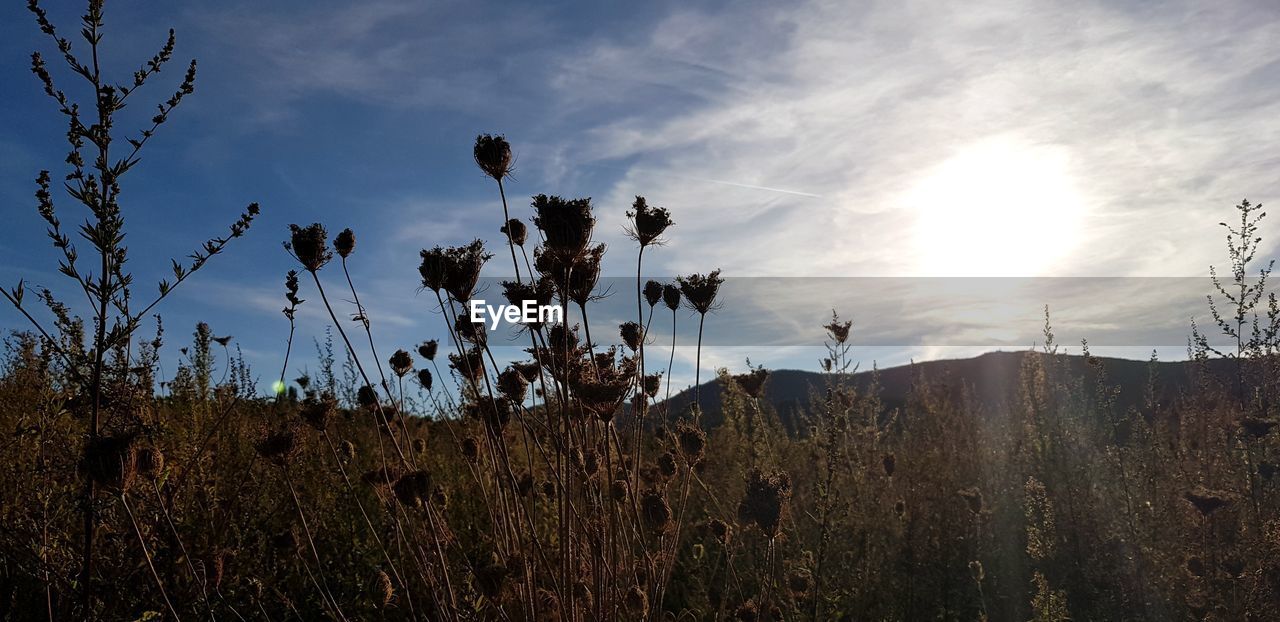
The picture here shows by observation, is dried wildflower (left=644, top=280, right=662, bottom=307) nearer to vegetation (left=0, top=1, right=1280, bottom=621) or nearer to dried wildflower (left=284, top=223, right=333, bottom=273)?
vegetation (left=0, top=1, right=1280, bottom=621)

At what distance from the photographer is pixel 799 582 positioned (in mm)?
3869

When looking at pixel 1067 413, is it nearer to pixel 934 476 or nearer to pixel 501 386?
pixel 934 476

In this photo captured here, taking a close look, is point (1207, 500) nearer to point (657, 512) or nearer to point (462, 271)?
point (657, 512)

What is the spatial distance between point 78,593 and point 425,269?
1.82 metres

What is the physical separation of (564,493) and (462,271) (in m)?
0.89

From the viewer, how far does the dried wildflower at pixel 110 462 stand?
2.29m

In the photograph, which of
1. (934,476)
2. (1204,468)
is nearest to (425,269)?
(934,476)

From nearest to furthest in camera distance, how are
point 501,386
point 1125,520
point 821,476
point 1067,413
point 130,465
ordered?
point 130,465, point 501,386, point 1125,520, point 821,476, point 1067,413

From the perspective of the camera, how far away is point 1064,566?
5.64 m

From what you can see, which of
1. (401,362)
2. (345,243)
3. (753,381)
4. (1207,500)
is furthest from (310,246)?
(1207,500)

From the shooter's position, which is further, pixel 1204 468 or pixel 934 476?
pixel 934 476

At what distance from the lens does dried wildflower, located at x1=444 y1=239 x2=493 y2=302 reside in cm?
281

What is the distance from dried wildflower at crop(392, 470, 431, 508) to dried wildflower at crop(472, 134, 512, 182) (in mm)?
1188

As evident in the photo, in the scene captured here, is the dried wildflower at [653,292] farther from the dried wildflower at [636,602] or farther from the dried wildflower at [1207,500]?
the dried wildflower at [1207,500]
